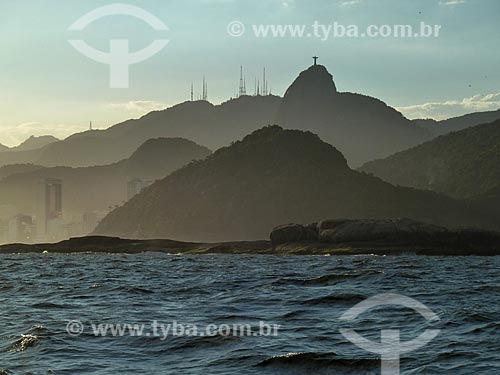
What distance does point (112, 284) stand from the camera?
5397cm

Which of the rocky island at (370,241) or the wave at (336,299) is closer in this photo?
the wave at (336,299)

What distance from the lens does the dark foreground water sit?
23.6 metres

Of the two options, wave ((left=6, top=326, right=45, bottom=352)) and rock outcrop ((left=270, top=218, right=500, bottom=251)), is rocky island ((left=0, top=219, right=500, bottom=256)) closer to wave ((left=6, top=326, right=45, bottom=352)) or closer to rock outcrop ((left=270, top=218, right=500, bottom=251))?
rock outcrop ((left=270, top=218, right=500, bottom=251))

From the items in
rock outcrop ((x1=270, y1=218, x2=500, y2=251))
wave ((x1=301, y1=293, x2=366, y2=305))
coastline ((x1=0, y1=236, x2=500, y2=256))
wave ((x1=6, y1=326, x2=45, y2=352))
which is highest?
rock outcrop ((x1=270, y1=218, x2=500, y2=251))

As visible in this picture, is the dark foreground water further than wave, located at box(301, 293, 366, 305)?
No

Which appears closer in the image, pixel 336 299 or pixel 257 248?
pixel 336 299

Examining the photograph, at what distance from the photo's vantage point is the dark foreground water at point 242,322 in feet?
77.3

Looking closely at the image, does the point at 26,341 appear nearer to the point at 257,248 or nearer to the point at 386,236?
the point at 386,236

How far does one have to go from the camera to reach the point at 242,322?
31484 mm

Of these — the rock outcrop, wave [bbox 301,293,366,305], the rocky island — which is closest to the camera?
wave [bbox 301,293,366,305]

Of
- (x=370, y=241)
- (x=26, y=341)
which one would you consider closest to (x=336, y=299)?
(x=26, y=341)

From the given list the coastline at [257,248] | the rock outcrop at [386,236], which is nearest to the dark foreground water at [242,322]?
the coastline at [257,248]

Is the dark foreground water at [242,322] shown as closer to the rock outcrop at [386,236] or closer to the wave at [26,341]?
the wave at [26,341]

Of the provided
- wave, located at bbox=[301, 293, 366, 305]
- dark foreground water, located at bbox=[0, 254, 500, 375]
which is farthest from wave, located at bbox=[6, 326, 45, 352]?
wave, located at bbox=[301, 293, 366, 305]
